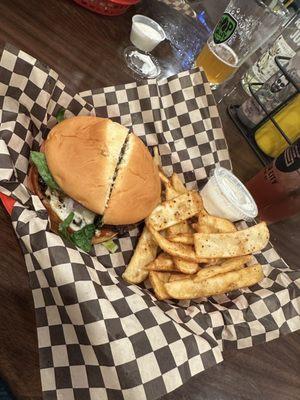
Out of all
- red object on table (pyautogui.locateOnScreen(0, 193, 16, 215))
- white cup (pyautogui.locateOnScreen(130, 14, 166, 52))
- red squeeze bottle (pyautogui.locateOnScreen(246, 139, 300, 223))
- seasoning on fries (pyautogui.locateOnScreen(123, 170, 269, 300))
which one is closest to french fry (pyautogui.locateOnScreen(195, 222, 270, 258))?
seasoning on fries (pyautogui.locateOnScreen(123, 170, 269, 300))

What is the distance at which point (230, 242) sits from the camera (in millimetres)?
1724

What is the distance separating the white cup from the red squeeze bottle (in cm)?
117

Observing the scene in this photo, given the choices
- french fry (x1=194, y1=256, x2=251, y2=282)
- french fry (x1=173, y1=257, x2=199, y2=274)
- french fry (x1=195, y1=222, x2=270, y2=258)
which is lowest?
french fry (x1=173, y1=257, x2=199, y2=274)

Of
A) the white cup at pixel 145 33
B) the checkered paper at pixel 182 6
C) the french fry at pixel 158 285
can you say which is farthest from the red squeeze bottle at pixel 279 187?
the checkered paper at pixel 182 6

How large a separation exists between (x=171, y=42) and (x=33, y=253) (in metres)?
2.08

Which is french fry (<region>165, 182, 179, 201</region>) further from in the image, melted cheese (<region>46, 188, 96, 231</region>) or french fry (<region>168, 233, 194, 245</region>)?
melted cheese (<region>46, 188, 96, 231</region>)

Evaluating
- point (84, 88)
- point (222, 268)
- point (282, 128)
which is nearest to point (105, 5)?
point (84, 88)

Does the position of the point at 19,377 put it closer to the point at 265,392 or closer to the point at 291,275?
the point at 265,392

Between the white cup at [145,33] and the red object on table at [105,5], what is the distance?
0.11 m

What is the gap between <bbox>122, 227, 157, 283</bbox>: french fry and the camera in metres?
1.66

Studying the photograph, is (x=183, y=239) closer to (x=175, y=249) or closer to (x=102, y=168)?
(x=175, y=249)

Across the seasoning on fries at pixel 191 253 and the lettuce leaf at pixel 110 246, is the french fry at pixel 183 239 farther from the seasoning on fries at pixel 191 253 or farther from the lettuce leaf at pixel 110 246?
the lettuce leaf at pixel 110 246

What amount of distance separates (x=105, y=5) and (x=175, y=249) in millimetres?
1830

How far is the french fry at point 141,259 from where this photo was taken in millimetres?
1657
